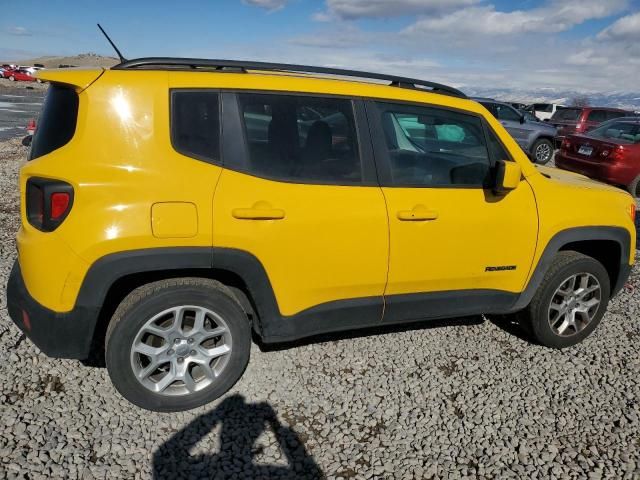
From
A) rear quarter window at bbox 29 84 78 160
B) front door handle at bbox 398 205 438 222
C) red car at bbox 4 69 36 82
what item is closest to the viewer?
rear quarter window at bbox 29 84 78 160

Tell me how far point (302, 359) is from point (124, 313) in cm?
129

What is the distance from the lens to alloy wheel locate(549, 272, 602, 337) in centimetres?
359

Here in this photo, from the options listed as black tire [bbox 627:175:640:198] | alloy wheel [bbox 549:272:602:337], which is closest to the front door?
alloy wheel [bbox 549:272:602:337]

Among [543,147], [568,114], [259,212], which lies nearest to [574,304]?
[259,212]

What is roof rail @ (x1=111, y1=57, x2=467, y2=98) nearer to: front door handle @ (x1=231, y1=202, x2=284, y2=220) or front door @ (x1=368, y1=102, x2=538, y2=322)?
front door @ (x1=368, y1=102, x2=538, y2=322)

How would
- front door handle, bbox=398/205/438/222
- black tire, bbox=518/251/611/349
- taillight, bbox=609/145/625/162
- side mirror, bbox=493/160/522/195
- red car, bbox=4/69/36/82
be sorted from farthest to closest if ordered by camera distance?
1. red car, bbox=4/69/36/82
2. taillight, bbox=609/145/625/162
3. black tire, bbox=518/251/611/349
4. side mirror, bbox=493/160/522/195
5. front door handle, bbox=398/205/438/222

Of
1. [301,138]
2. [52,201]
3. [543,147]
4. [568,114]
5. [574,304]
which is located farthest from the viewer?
[568,114]

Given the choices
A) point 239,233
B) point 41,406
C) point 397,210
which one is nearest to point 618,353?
point 397,210

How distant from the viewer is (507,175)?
2.97 m

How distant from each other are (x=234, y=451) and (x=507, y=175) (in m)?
2.21

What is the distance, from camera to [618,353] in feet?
12.1

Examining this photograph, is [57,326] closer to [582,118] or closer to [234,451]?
[234,451]

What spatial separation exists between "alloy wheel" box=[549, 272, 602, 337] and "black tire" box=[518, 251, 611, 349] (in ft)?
0.10

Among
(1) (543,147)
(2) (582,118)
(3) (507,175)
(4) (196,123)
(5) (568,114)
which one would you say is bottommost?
(1) (543,147)
